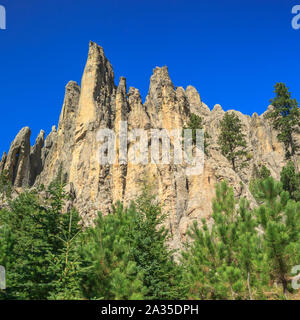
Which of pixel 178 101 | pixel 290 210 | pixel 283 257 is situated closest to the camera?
pixel 283 257

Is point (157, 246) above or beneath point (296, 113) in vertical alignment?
beneath

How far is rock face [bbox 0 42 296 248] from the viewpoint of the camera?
93.9 ft

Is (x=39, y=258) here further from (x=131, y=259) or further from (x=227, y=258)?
(x=227, y=258)

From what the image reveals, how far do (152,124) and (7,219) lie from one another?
21403 millimetres

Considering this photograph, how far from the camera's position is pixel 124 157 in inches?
1359

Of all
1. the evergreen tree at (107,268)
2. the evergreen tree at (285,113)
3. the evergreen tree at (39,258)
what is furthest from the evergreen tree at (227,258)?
the evergreen tree at (285,113)

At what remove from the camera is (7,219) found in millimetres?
21344

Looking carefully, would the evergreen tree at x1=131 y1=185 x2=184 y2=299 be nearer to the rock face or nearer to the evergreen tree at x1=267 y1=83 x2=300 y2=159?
the rock face

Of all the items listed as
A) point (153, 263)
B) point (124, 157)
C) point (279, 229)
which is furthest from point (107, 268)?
point (124, 157)

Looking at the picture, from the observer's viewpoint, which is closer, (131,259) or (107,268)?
(107,268)

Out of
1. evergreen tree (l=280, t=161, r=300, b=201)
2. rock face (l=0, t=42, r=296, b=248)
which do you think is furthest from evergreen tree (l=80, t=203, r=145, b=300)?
evergreen tree (l=280, t=161, r=300, b=201)
